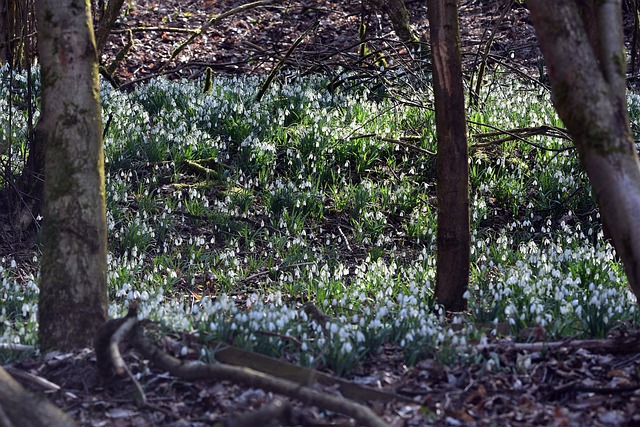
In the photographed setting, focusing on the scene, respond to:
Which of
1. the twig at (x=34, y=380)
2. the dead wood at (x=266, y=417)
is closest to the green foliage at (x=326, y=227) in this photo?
the twig at (x=34, y=380)

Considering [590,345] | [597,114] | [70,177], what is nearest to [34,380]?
[70,177]

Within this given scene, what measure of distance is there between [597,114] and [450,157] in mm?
1543

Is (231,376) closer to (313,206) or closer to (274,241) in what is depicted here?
(274,241)

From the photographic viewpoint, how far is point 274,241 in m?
6.74

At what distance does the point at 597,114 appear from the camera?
350 centimetres

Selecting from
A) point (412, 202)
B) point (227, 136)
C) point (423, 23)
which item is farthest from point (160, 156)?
point (423, 23)

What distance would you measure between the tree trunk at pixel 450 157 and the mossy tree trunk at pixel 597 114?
52.5 inches

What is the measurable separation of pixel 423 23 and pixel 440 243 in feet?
27.5

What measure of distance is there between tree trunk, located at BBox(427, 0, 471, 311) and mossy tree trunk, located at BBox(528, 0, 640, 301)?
1.33m

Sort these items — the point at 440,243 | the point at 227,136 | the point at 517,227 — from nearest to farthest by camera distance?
1. the point at 440,243
2. the point at 517,227
3. the point at 227,136

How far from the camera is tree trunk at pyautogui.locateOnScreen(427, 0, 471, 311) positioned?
4.90 meters

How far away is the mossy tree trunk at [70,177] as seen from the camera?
148 inches

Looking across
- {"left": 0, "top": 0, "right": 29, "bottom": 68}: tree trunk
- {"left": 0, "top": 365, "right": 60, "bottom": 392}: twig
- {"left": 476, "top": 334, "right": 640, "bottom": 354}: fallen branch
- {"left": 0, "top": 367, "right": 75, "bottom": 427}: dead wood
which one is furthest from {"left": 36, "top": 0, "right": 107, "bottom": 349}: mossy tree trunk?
{"left": 0, "top": 0, "right": 29, "bottom": 68}: tree trunk

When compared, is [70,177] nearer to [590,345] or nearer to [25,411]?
[25,411]
